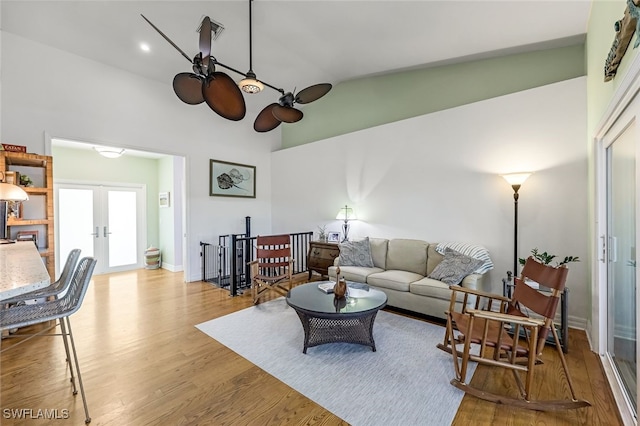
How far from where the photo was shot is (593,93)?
108 inches

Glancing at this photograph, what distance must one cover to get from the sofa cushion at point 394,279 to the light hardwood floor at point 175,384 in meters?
1.31

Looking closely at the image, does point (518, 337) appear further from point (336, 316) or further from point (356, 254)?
point (356, 254)

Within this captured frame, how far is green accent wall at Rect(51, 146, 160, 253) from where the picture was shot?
18.4 ft

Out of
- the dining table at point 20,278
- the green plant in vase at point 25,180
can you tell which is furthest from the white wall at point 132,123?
the dining table at point 20,278

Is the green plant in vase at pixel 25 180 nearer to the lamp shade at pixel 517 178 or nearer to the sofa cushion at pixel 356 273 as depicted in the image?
the sofa cushion at pixel 356 273

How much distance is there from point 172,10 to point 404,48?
9.96 ft

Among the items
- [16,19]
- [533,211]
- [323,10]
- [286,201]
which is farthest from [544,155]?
[16,19]

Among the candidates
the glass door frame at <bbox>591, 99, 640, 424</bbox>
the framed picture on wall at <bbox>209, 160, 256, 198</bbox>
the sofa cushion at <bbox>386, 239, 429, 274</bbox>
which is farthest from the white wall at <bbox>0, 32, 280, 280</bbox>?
the glass door frame at <bbox>591, 99, 640, 424</bbox>

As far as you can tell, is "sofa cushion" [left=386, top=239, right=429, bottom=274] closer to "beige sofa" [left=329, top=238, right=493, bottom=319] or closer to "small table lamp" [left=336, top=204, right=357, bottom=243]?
"beige sofa" [left=329, top=238, right=493, bottom=319]

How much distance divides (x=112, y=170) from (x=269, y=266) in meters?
4.66

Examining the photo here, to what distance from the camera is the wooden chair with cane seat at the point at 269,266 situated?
4086 millimetres

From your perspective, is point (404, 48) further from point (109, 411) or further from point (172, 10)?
point (109, 411)

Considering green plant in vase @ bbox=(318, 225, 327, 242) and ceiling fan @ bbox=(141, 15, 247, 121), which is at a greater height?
ceiling fan @ bbox=(141, 15, 247, 121)

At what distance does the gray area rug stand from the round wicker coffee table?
106 mm
